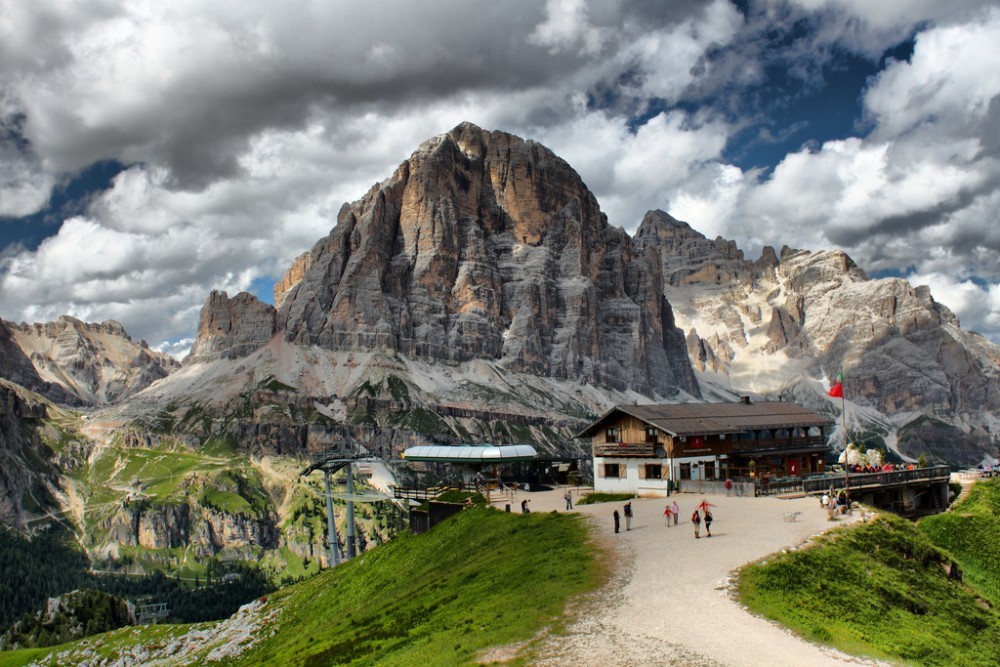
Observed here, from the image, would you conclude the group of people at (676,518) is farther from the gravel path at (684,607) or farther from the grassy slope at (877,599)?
the grassy slope at (877,599)

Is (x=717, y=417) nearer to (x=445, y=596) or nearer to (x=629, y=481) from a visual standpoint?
(x=629, y=481)

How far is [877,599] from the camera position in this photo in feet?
117

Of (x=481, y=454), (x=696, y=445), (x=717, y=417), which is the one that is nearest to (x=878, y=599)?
(x=696, y=445)

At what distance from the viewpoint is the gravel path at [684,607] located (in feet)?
88.1

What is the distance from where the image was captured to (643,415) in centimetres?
7775

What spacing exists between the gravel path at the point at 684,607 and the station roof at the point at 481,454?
2624 centimetres

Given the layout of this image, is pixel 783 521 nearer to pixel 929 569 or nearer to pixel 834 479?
pixel 929 569

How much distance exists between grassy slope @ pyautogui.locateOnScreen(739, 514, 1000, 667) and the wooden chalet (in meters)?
28.2

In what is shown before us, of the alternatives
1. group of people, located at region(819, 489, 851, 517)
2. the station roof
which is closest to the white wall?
the station roof

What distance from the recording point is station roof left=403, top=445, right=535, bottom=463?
7875 centimetres

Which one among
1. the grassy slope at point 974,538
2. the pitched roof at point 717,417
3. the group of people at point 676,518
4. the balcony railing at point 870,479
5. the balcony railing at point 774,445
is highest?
the pitched roof at point 717,417

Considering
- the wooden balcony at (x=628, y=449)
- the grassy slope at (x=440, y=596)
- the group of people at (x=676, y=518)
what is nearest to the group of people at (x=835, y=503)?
the group of people at (x=676, y=518)

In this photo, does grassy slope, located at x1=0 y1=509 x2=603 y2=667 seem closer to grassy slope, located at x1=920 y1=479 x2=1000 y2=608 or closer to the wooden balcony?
the wooden balcony

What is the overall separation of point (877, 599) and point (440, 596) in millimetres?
21681
